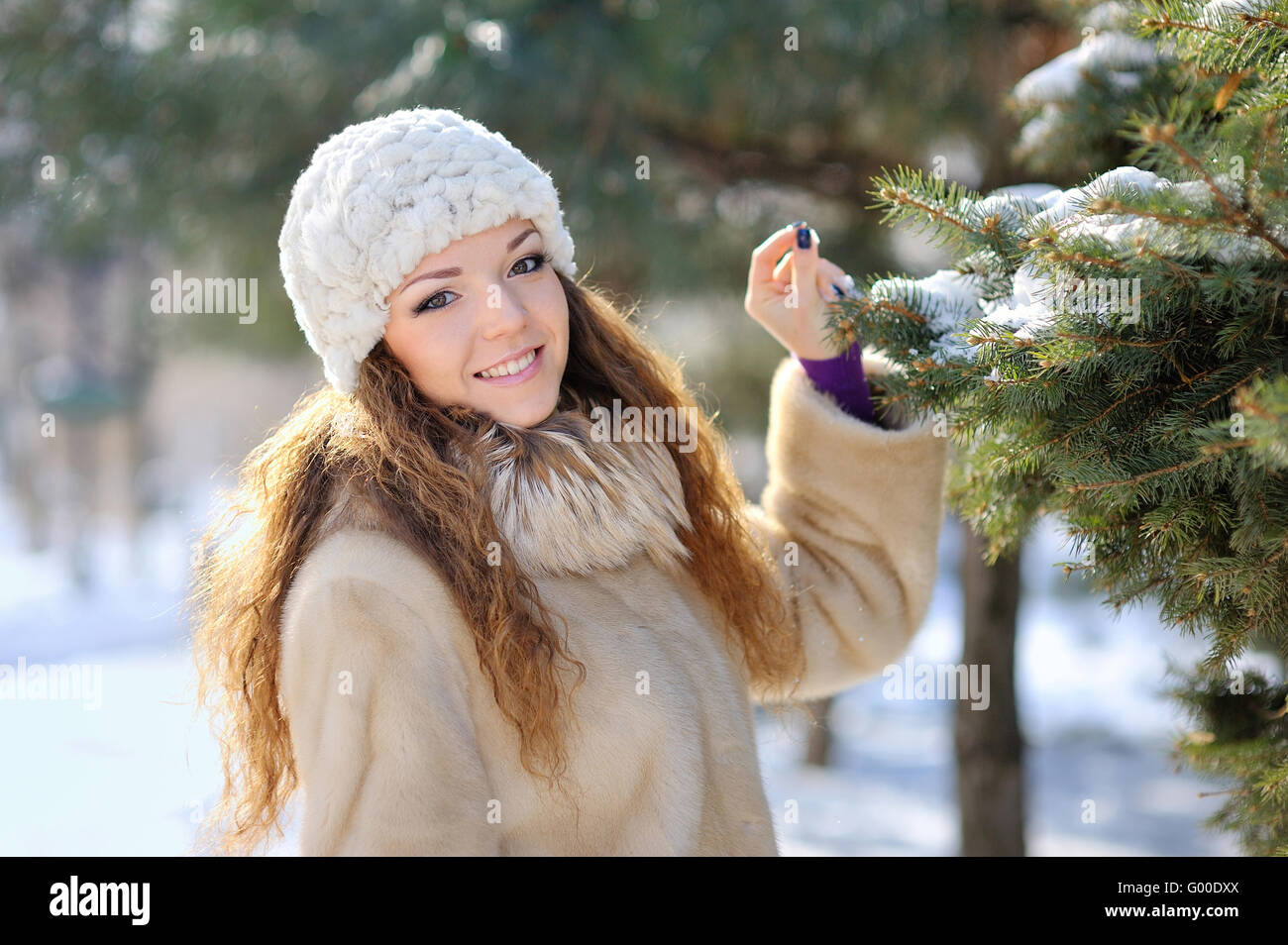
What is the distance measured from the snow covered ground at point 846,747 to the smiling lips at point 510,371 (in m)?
0.81

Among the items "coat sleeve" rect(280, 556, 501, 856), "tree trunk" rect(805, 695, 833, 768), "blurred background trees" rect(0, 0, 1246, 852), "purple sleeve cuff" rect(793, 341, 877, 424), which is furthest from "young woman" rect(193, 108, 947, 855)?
"tree trunk" rect(805, 695, 833, 768)

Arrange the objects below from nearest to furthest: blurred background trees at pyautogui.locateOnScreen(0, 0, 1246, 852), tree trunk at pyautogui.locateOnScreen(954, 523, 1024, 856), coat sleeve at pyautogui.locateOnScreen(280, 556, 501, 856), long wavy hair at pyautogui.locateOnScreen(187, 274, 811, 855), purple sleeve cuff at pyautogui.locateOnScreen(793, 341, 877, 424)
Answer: coat sleeve at pyautogui.locateOnScreen(280, 556, 501, 856) → long wavy hair at pyautogui.locateOnScreen(187, 274, 811, 855) → purple sleeve cuff at pyautogui.locateOnScreen(793, 341, 877, 424) → blurred background trees at pyautogui.locateOnScreen(0, 0, 1246, 852) → tree trunk at pyautogui.locateOnScreen(954, 523, 1024, 856)

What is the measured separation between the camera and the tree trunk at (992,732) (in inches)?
139

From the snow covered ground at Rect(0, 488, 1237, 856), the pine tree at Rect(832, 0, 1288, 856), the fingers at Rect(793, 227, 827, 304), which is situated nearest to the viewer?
the pine tree at Rect(832, 0, 1288, 856)

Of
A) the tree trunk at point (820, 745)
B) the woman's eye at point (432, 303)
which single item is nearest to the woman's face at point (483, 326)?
the woman's eye at point (432, 303)

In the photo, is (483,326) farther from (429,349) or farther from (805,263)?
(805,263)

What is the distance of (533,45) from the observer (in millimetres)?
2730

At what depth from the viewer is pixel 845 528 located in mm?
1822

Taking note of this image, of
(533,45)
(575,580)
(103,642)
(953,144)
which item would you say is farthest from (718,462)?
(103,642)

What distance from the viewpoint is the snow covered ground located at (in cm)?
410

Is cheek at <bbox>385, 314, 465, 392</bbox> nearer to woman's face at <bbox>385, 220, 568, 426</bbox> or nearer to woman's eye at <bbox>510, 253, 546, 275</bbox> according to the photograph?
woman's face at <bbox>385, 220, 568, 426</bbox>

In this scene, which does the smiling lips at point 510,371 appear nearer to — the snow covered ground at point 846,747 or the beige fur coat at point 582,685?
the beige fur coat at point 582,685
